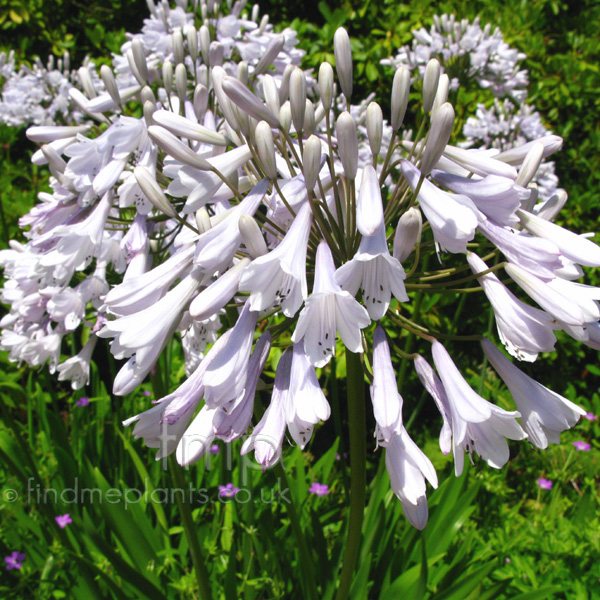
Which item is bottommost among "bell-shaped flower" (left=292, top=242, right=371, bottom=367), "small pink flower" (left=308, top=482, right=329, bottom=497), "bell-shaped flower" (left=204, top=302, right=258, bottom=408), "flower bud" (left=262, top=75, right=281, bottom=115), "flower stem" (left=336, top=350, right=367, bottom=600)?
"small pink flower" (left=308, top=482, right=329, bottom=497)

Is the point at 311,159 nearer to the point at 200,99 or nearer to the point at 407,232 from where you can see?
the point at 407,232

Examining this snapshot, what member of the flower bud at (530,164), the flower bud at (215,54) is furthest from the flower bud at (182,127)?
the flower bud at (215,54)


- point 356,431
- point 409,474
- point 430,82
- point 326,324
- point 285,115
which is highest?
point 430,82

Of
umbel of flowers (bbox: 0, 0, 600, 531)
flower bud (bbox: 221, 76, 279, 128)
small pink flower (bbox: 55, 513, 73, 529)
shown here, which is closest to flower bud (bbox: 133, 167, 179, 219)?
umbel of flowers (bbox: 0, 0, 600, 531)

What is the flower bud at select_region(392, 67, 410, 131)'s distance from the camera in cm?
127

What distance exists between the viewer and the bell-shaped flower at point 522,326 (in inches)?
43.3

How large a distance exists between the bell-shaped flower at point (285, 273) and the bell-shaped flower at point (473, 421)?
1.25 feet

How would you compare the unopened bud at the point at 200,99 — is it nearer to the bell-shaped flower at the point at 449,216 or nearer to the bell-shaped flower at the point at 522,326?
the bell-shaped flower at the point at 449,216

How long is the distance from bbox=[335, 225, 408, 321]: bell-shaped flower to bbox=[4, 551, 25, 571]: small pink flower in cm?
233

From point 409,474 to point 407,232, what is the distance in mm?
530

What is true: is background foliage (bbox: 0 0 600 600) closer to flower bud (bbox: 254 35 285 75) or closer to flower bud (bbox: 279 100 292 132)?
flower bud (bbox: 279 100 292 132)

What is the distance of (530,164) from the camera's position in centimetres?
126

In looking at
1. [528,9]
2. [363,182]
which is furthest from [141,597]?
[528,9]

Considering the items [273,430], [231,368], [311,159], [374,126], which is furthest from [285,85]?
[273,430]
